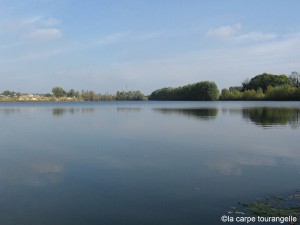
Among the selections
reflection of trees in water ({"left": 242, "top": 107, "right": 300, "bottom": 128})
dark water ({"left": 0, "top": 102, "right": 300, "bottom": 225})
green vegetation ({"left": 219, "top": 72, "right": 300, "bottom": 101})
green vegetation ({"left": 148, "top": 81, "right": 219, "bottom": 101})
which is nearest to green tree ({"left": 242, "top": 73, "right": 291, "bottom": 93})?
green vegetation ({"left": 219, "top": 72, "right": 300, "bottom": 101})

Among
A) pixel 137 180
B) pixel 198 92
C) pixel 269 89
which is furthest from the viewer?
pixel 198 92

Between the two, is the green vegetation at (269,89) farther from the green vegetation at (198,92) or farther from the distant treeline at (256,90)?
the green vegetation at (198,92)

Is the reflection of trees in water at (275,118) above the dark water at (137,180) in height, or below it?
above

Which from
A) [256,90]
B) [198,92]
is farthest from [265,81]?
[198,92]

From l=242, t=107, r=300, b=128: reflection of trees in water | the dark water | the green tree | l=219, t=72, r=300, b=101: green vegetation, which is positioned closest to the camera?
the dark water

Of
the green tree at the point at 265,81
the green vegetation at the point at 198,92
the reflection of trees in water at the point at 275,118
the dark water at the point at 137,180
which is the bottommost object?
the dark water at the point at 137,180

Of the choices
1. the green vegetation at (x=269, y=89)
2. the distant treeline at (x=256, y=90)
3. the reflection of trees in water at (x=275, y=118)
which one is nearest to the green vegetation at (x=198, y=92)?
the distant treeline at (x=256, y=90)

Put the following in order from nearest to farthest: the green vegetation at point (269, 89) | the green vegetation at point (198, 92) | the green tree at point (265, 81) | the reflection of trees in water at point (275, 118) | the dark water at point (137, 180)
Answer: the dark water at point (137, 180) → the reflection of trees in water at point (275, 118) → the green vegetation at point (269, 89) → the green tree at point (265, 81) → the green vegetation at point (198, 92)

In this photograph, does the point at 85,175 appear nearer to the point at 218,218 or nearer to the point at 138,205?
the point at 138,205

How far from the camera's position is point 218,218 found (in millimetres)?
7109

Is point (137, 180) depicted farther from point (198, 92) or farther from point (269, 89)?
point (198, 92)

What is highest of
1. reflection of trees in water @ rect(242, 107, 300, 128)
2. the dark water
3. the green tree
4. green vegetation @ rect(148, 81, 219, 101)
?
the green tree

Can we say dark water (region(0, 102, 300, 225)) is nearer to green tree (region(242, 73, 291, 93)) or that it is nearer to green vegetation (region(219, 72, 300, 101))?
green vegetation (region(219, 72, 300, 101))

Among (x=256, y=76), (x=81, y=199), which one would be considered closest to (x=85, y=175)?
(x=81, y=199)
